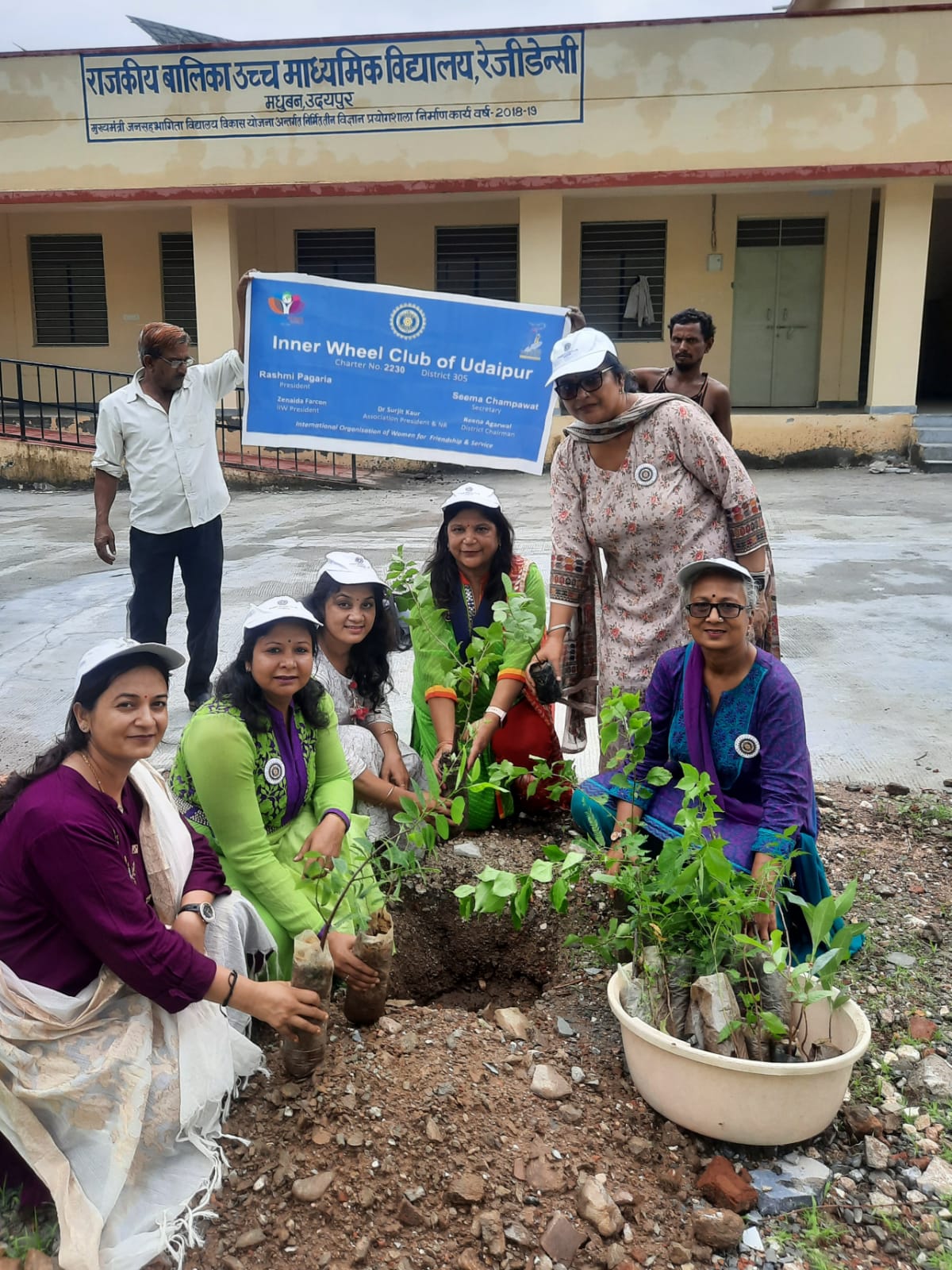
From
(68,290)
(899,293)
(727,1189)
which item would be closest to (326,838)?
(727,1189)

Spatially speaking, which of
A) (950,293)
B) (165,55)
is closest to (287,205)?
(165,55)

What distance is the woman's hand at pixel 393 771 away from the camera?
3414 mm

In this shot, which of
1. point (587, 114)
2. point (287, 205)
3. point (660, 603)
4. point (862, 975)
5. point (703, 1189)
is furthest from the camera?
point (287, 205)

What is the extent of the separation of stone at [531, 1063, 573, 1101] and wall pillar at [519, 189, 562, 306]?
38.6 ft

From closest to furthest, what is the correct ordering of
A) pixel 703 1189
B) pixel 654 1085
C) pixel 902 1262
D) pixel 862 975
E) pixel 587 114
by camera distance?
pixel 902 1262, pixel 703 1189, pixel 654 1085, pixel 862 975, pixel 587 114

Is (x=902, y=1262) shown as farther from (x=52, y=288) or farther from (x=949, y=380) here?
(x=949, y=380)

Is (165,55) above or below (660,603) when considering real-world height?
above

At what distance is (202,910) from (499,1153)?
2.57ft

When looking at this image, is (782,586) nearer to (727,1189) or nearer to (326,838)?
(326,838)

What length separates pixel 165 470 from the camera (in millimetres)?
4531

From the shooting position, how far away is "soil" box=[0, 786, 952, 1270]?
189 cm

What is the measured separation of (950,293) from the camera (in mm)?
16891

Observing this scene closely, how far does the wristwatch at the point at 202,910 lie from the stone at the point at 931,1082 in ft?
5.13

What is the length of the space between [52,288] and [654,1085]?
16313 mm
